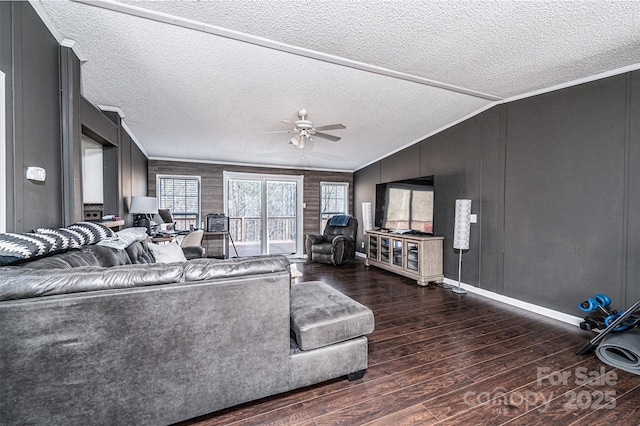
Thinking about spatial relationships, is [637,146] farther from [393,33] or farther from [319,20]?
[319,20]

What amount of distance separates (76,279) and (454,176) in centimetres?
472

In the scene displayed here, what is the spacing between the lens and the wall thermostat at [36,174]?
1871 millimetres

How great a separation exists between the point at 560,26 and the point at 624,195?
177cm

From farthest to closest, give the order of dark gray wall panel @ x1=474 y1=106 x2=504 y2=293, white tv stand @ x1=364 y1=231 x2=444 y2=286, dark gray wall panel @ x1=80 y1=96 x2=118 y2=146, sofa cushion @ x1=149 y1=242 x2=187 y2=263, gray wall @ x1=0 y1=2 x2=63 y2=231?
white tv stand @ x1=364 y1=231 x2=444 y2=286 < dark gray wall panel @ x1=474 y1=106 x2=504 y2=293 < sofa cushion @ x1=149 y1=242 x2=187 y2=263 < dark gray wall panel @ x1=80 y1=96 x2=118 y2=146 < gray wall @ x1=0 y1=2 x2=63 y2=231

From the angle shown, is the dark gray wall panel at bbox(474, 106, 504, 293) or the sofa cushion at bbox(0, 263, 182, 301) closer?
the sofa cushion at bbox(0, 263, 182, 301)

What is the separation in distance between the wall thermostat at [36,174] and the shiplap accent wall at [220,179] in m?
4.12

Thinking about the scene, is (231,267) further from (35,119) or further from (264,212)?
(264,212)

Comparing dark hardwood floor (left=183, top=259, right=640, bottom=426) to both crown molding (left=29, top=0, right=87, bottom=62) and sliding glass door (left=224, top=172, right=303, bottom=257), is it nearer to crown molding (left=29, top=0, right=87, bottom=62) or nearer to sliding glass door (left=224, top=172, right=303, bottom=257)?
crown molding (left=29, top=0, right=87, bottom=62)

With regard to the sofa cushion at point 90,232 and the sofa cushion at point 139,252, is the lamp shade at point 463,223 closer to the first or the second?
the sofa cushion at point 139,252

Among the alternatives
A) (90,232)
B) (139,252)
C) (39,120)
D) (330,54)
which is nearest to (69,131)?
Answer: (39,120)

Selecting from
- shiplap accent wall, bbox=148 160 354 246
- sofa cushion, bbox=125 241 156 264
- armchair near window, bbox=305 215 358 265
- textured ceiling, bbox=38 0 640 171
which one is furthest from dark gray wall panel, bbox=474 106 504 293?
sofa cushion, bbox=125 241 156 264

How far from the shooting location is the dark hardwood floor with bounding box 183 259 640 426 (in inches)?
62.4

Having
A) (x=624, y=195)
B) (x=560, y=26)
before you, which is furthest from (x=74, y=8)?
(x=624, y=195)

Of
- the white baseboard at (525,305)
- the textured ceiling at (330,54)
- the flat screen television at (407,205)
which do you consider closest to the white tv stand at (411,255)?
the flat screen television at (407,205)
